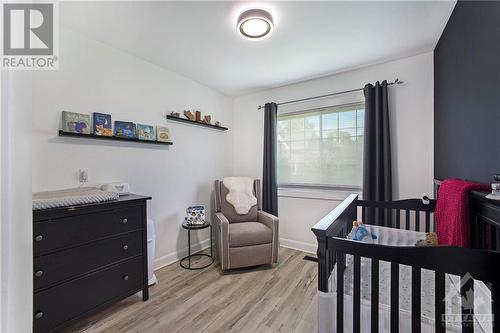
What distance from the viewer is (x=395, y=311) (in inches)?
35.1

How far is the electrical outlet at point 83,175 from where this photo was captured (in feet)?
6.24

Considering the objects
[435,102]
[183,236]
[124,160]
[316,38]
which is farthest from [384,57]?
[183,236]

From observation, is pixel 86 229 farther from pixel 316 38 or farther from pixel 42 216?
pixel 316 38

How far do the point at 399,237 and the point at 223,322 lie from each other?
59.1 inches

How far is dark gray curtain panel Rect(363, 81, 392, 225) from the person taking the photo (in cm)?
233

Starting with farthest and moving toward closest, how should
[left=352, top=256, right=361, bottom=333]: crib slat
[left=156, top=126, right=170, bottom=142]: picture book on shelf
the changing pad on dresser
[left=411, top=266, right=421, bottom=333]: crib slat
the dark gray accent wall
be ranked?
[left=156, top=126, right=170, bottom=142]: picture book on shelf → the changing pad on dresser → the dark gray accent wall → [left=352, top=256, right=361, bottom=333]: crib slat → [left=411, top=266, right=421, bottom=333]: crib slat

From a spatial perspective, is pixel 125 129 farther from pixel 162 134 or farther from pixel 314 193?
pixel 314 193

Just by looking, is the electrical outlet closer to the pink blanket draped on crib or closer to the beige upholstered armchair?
the beige upholstered armchair

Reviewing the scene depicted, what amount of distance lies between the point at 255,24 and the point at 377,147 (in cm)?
171

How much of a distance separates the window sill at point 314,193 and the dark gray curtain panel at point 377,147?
→ 0.27 metres

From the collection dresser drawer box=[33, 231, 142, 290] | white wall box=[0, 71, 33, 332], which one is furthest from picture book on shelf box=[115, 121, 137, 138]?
white wall box=[0, 71, 33, 332]

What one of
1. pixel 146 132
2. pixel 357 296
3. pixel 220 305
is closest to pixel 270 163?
pixel 146 132

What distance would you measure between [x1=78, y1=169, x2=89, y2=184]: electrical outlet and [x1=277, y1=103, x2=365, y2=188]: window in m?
2.27

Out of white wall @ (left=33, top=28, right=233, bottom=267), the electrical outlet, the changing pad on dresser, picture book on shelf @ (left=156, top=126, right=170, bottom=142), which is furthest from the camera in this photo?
picture book on shelf @ (left=156, top=126, right=170, bottom=142)
